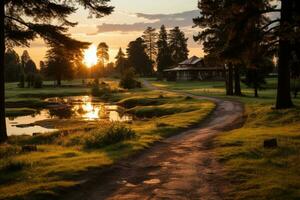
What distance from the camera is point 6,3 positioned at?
76.9 ft

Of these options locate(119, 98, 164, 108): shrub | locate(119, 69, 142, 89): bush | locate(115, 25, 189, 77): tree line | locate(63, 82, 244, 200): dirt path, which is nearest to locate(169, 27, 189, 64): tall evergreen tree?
locate(115, 25, 189, 77): tree line

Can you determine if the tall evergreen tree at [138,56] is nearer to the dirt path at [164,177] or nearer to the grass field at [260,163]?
the grass field at [260,163]

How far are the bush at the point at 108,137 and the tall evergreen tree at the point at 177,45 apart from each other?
378 ft

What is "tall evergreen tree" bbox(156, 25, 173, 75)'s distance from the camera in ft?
425

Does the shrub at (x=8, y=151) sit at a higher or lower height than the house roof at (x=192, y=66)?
lower

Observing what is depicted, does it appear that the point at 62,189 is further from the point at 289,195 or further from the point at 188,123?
the point at 188,123

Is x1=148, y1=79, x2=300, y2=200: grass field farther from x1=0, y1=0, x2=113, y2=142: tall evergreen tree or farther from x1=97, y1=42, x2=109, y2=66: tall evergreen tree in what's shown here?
x1=97, y1=42, x2=109, y2=66: tall evergreen tree

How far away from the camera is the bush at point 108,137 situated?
1964 cm

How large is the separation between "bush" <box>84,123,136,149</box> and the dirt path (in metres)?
2.08

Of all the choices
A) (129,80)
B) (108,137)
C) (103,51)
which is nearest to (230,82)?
(129,80)

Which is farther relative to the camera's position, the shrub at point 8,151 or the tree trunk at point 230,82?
the tree trunk at point 230,82

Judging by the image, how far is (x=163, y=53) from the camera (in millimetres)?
134875

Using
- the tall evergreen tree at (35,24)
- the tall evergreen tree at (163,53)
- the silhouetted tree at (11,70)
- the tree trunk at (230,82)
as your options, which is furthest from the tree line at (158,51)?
the tall evergreen tree at (35,24)

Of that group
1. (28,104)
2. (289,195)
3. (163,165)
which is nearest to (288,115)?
(163,165)
